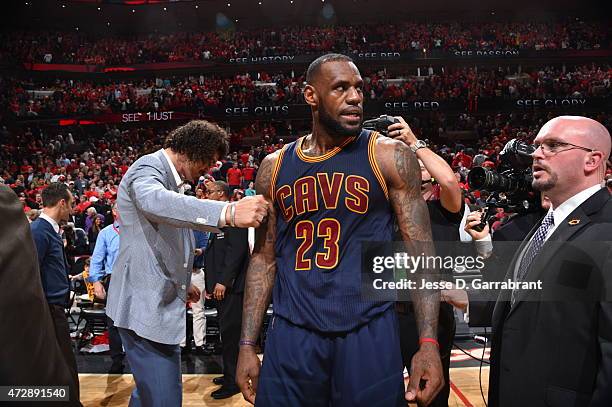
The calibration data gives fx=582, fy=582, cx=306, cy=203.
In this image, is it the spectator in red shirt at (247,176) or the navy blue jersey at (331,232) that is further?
the spectator in red shirt at (247,176)

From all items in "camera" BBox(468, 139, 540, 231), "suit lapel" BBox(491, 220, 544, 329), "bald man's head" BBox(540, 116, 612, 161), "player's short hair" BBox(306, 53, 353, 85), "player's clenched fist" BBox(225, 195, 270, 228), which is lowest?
"suit lapel" BBox(491, 220, 544, 329)

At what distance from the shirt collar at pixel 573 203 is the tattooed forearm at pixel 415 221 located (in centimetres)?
49

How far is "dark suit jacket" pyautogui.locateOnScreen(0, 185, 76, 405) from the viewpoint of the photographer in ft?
3.06

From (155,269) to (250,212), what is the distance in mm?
741

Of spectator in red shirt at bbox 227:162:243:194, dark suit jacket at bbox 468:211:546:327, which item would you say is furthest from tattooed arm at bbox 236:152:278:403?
spectator in red shirt at bbox 227:162:243:194

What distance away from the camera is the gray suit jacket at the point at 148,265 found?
275 centimetres

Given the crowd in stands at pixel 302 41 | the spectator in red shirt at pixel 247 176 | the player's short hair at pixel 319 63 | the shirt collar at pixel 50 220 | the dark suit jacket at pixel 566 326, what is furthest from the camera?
the crowd in stands at pixel 302 41

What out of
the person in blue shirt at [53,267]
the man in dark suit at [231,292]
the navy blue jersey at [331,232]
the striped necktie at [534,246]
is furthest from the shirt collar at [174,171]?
the man in dark suit at [231,292]

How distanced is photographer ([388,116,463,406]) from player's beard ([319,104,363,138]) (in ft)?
1.88

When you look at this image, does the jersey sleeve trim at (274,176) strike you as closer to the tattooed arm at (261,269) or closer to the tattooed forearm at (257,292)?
the tattooed arm at (261,269)

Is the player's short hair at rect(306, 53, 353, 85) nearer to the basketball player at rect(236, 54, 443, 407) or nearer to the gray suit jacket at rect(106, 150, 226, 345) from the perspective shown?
the basketball player at rect(236, 54, 443, 407)

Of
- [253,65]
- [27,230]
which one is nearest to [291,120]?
[253,65]

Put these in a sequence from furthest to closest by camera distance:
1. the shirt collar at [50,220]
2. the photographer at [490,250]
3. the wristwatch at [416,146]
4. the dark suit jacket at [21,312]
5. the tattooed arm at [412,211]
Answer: the shirt collar at [50,220], the wristwatch at [416,146], the photographer at [490,250], the tattooed arm at [412,211], the dark suit jacket at [21,312]

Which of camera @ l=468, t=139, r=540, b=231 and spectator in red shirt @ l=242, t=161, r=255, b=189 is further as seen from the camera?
spectator in red shirt @ l=242, t=161, r=255, b=189
